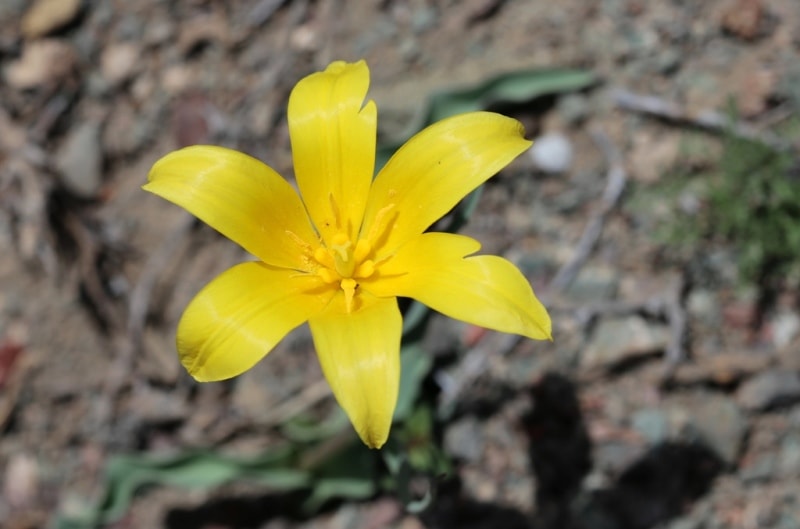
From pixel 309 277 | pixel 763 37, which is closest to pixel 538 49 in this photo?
pixel 763 37

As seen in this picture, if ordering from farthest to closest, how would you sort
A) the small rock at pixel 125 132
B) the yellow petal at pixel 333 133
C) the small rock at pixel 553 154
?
the small rock at pixel 125 132
the small rock at pixel 553 154
the yellow petal at pixel 333 133

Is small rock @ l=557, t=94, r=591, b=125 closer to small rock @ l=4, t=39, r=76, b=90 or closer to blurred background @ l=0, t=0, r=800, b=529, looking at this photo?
blurred background @ l=0, t=0, r=800, b=529

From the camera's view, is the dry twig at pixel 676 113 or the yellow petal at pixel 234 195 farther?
the dry twig at pixel 676 113

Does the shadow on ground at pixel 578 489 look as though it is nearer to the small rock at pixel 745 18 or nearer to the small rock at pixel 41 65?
the small rock at pixel 745 18

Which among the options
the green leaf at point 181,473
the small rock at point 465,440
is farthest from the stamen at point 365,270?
the small rock at point 465,440

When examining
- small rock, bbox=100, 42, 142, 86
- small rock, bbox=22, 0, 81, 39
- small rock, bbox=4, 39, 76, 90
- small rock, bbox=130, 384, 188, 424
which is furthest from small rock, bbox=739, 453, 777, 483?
small rock, bbox=22, 0, 81, 39

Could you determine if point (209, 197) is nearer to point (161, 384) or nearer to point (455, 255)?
point (455, 255)
